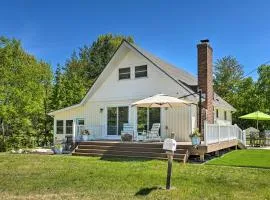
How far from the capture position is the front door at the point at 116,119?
20.6 metres

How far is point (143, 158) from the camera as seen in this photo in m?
14.6

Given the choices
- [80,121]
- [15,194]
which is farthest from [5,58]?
[15,194]

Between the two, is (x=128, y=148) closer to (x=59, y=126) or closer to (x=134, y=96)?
(x=134, y=96)

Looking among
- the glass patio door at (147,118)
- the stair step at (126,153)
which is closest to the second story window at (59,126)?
the glass patio door at (147,118)

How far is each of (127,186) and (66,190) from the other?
5.28 ft

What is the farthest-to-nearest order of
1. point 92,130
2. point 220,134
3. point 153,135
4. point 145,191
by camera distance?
point 92,130, point 153,135, point 220,134, point 145,191

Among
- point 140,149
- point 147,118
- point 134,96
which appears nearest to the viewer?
point 140,149

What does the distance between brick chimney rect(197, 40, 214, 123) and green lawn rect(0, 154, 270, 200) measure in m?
7.16

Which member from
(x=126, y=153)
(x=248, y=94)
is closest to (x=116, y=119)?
(x=126, y=153)

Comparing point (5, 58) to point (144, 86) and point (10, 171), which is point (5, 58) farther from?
point (10, 171)

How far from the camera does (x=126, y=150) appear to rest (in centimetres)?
1582

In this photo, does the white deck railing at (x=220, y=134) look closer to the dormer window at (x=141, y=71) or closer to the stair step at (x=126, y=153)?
the stair step at (x=126, y=153)

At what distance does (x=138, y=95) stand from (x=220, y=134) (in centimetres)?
552

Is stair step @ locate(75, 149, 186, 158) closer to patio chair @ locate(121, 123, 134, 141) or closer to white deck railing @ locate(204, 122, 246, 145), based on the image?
white deck railing @ locate(204, 122, 246, 145)
